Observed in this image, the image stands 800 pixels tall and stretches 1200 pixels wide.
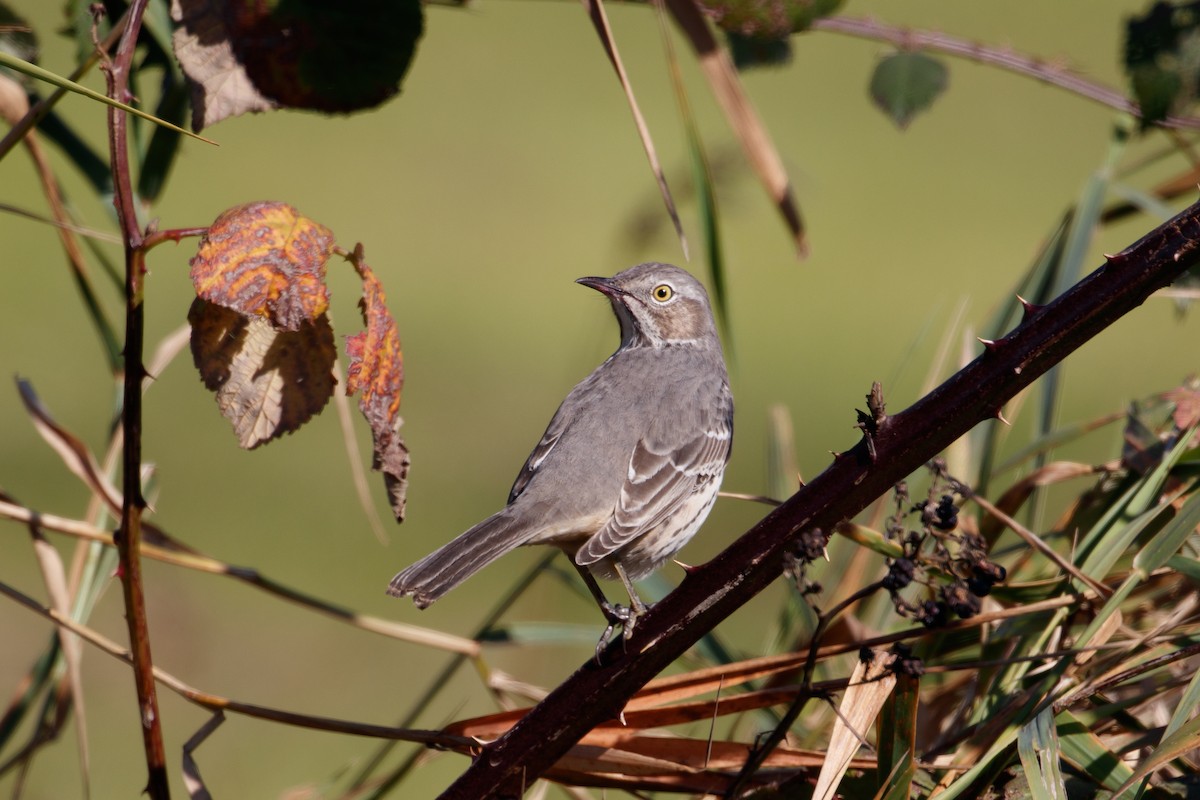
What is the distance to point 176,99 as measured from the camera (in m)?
3.13

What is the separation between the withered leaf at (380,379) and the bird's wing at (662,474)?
1.10m

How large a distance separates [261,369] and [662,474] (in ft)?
5.45

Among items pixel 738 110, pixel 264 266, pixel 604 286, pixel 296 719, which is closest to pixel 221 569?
pixel 296 719

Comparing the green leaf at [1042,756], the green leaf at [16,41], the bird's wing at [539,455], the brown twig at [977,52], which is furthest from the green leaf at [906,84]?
the green leaf at [16,41]

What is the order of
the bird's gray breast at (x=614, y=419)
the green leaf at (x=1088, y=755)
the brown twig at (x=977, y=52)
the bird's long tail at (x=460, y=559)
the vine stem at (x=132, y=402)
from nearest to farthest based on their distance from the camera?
the vine stem at (x=132, y=402), the green leaf at (x=1088, y=755), the bird's long tail at (x=460, y=559), the brown twig at (x=977, y=52), the bird's gray breast at (x=614, y=419)

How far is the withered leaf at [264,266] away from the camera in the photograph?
198 cm

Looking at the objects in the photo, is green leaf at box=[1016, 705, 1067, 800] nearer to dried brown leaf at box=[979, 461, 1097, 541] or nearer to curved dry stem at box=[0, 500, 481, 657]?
dried brown leaf at box=[979, 461, 1097, 541]

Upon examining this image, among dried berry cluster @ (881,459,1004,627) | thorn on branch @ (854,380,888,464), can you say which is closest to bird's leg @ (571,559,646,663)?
dried berry cluster @ (881,459,1004,627)

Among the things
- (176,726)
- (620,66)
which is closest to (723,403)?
(620,66)

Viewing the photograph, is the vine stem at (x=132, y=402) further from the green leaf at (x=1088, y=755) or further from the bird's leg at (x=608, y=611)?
the green leaf at (x=1088, y=755)

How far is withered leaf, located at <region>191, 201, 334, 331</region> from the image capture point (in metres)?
1.98

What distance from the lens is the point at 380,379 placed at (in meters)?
2.11

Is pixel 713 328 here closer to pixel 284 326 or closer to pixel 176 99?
pixel 176 99

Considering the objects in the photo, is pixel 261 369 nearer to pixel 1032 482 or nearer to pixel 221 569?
pixel 221 569
